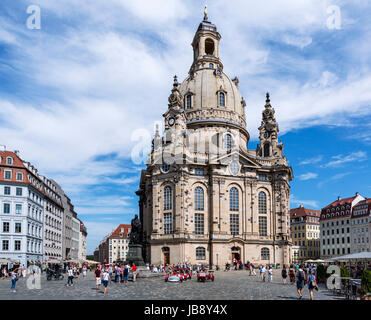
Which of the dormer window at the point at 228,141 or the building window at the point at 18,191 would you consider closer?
the building window at the point at 18,191

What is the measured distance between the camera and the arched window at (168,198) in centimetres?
7044

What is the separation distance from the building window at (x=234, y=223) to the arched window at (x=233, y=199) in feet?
3.91

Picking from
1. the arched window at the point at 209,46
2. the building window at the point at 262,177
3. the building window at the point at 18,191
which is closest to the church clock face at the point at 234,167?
the building window at the point at 262,177

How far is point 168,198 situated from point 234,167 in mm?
12700

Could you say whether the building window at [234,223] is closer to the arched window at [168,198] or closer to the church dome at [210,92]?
the arched window at [168,198]

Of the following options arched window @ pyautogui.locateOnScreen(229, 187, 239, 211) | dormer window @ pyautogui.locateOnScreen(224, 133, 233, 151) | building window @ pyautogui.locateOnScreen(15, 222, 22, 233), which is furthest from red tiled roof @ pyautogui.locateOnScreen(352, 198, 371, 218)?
building window @ pyautogui.locateOnScreen(15, 222, 22, 233)

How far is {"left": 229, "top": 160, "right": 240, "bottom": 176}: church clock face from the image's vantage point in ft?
242

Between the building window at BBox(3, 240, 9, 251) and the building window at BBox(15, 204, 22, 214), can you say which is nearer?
the building window at BBox(3, 240, 9, 251)

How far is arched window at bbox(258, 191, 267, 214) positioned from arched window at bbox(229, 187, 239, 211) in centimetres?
Result: 491

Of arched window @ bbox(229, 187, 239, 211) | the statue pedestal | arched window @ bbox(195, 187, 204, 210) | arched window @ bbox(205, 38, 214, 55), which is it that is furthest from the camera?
arched window @ bbox(205, 38, 214, 55)

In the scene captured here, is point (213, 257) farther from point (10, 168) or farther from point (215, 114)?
point (10, 168)

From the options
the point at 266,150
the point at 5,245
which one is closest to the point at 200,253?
the point at 266,150

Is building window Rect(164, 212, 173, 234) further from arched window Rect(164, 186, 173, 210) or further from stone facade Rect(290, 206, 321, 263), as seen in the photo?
stone facade Rect(290, 206, 321, 263)
